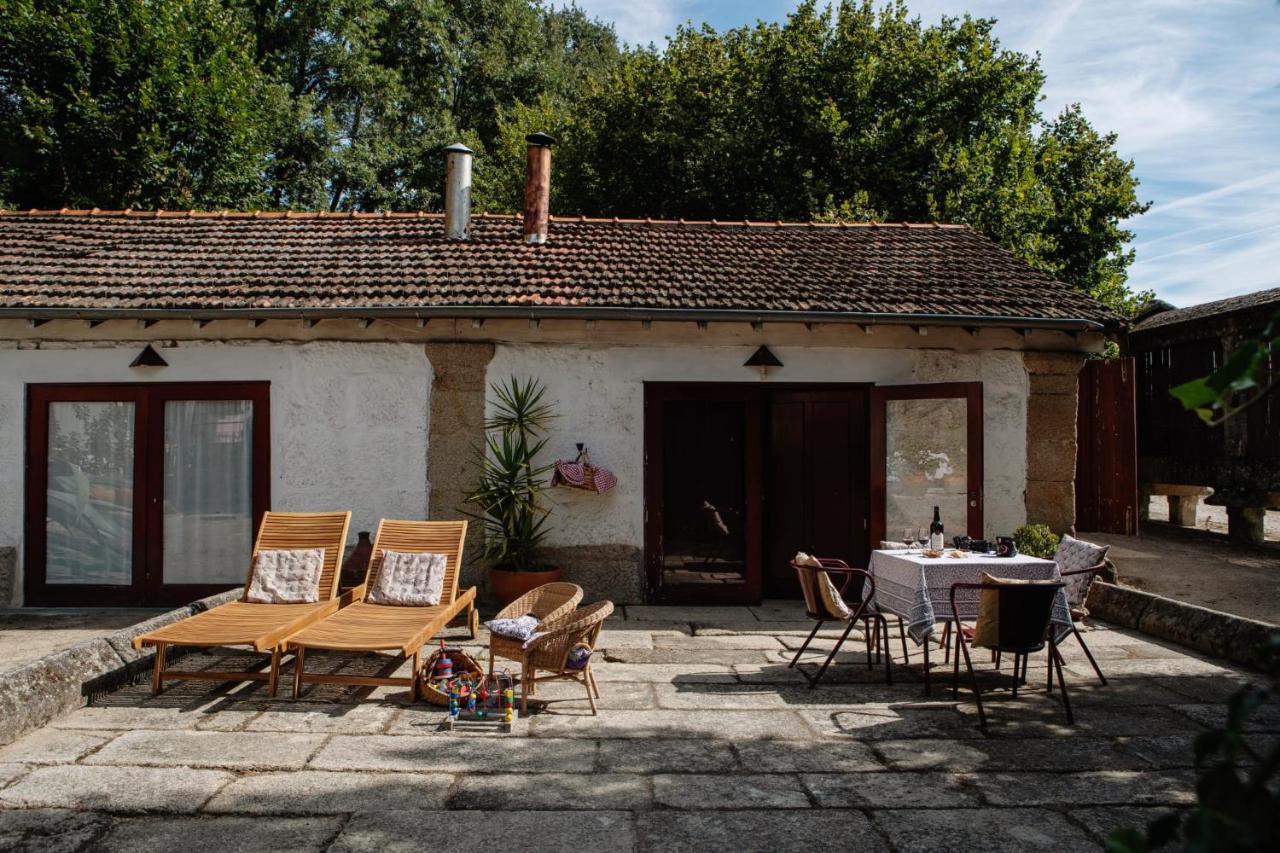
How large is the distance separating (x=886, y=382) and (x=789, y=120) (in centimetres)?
1283

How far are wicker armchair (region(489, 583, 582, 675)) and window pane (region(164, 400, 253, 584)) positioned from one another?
396cm

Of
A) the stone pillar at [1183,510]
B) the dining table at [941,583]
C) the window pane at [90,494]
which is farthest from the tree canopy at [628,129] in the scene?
the dining table at [941,583]

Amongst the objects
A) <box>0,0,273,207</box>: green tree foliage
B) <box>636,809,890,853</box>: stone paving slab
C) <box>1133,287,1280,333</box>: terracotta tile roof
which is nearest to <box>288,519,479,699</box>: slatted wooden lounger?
<box>636,809,890,853</box>: stone paving slab

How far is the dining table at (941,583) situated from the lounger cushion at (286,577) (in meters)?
4.46

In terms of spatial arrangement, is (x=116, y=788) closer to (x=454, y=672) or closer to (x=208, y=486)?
(x=454, y=672)

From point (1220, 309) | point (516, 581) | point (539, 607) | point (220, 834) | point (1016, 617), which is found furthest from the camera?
point (1220, 309)

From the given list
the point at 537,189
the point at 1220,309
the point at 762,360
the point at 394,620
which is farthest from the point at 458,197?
the point at 1220,309

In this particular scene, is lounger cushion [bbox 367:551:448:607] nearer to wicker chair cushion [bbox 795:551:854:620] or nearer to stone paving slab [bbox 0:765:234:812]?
stone paving slab [bbox 0:765:234:812]

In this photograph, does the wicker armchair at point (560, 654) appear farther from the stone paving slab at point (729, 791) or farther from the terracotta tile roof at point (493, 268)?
the terracotta tile roof at point (493, 268)

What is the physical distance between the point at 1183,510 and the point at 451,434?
16.8m

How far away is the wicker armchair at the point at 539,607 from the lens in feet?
18.7

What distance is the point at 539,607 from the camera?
6.36 m

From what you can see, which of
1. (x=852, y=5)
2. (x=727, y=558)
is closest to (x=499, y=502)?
(x=727, y=558)

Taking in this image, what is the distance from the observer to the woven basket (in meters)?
5.61
